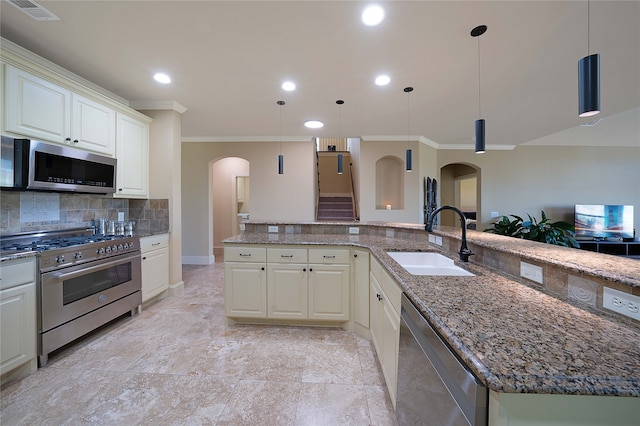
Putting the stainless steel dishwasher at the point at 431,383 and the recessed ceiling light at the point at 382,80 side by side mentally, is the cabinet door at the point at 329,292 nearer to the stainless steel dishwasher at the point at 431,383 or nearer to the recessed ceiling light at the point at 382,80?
the stainless steel dishwasher at the point at 431,383

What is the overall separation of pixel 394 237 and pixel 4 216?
11.7 feet

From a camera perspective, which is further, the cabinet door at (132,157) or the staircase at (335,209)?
the staircase at (335,209)

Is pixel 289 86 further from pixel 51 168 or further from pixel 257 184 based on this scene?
pixel 257 184

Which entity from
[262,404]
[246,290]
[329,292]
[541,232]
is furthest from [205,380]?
[541,232]

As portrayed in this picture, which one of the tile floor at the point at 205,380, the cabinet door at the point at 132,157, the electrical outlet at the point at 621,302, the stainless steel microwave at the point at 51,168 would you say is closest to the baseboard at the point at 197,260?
the cabinet door at the point at 132,157

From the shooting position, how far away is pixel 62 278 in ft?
6.52

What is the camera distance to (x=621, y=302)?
86cm

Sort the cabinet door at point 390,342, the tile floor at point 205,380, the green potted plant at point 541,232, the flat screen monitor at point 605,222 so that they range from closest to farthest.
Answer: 1. the cabinet door at point 390,342
2. the tile floor at point 205,380
3. the green potted plant at point 541,232
4. the flat screen monitor at point 605,222

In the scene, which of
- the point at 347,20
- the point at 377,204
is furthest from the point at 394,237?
the point at 377,204

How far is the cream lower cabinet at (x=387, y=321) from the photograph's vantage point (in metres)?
1.42

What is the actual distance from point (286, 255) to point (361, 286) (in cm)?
79

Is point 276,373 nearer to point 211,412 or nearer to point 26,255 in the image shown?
point 211,412

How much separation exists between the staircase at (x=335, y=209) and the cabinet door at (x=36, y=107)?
4.95m

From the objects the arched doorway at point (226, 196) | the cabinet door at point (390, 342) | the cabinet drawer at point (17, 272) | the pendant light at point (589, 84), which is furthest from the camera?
the arched doorway at point (226, 196)
